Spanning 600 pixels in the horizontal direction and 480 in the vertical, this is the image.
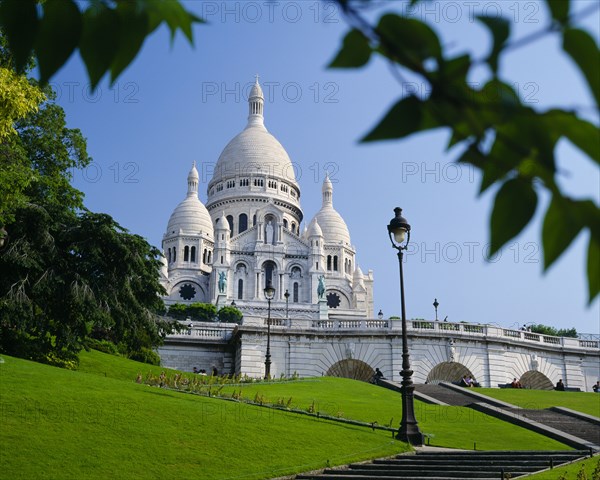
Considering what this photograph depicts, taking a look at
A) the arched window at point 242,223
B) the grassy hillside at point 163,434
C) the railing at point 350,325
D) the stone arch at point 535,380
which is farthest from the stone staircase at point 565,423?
the arched window at point 242,223

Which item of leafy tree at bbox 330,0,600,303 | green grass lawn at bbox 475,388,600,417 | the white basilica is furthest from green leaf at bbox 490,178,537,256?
the white basilica

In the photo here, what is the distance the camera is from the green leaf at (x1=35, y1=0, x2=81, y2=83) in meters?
1.50

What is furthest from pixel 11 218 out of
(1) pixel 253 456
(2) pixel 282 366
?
(2) pixel 282 366

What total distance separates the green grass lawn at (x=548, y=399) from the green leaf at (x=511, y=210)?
83.0ft

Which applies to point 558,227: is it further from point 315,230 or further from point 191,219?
point 191,219

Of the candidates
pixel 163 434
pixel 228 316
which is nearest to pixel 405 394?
pixel 163 434

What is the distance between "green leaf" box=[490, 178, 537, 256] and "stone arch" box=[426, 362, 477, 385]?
1432 inches

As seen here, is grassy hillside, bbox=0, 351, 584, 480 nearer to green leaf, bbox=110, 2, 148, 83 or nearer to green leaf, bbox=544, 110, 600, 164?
green leaf, bbox=110, 2, 148, 83

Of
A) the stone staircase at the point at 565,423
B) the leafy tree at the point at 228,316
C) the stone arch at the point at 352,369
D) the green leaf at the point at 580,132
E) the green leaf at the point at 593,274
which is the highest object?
the leafy tree at the point at 228,316

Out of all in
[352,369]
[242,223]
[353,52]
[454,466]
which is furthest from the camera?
[242,223]

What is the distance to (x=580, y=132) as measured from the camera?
113 cm

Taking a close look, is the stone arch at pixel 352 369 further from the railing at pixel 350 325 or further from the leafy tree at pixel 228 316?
the leafy tree at pixel 228 316

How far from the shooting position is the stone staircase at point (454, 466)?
41.2 ft

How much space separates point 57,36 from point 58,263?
75.3ft
